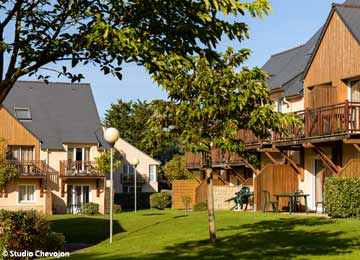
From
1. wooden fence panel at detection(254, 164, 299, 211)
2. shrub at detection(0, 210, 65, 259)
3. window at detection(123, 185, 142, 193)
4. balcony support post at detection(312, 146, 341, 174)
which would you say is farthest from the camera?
window at detection(123, 185, 142, 193)

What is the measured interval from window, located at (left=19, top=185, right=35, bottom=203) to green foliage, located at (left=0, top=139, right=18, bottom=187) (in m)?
2.16

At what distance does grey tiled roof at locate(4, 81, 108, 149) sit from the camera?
52188 millimetres

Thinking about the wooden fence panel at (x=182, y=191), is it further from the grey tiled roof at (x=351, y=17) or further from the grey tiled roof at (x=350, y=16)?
the grey tiled roof at (x=351, y=17)

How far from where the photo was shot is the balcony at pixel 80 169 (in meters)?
50.8

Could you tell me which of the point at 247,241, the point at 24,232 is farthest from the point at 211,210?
the point at 24,232

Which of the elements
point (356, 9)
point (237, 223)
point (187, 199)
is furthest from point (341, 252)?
point (187, 199)

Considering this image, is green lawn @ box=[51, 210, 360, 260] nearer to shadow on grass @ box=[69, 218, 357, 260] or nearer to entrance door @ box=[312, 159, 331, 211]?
shadow on grass @ box=[69, 218, 357, 260]

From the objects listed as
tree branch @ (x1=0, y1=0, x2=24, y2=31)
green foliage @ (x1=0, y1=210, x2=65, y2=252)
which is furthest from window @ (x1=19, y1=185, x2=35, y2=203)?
tree branch @ (x1=0, y1=0, x2=24, y2=31)

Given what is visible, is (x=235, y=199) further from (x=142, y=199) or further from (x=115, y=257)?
(x=142, y=199)

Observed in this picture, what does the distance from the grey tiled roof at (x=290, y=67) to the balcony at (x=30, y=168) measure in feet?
63.2

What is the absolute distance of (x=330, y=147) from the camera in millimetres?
27312

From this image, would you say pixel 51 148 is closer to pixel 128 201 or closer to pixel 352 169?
pixel 128 201

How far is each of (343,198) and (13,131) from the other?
33151mm

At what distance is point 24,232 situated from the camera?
53.7ft
